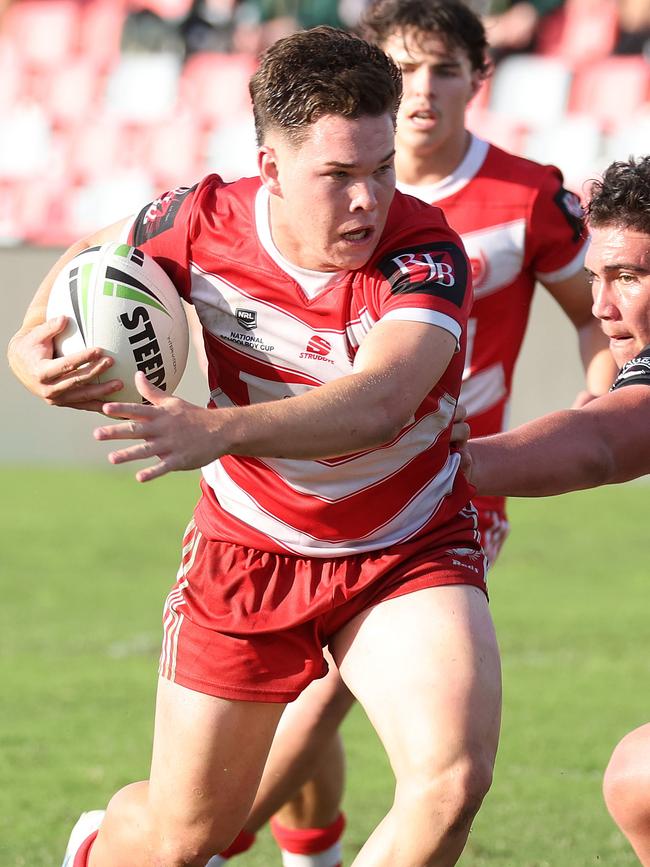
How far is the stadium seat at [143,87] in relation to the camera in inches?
637

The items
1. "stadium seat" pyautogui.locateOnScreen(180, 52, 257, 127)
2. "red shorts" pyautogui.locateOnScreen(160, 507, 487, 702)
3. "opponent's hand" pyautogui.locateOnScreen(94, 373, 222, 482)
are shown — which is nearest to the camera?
"opponent's hand" pyautogui.locateOnScreen(94, 373, 222, 482)

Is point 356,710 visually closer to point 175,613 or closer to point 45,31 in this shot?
point 175,613

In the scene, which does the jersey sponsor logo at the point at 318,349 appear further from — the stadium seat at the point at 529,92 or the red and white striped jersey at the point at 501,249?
the stadium seat at the point at 529,92

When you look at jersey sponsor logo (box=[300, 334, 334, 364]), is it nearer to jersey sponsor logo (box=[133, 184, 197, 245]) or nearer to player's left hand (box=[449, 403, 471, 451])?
player's left hand (box=[449, 403, 471, 451])

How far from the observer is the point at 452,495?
13.4 ft

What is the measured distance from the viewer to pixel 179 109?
16172 mm

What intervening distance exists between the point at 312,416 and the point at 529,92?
12777 millimetres

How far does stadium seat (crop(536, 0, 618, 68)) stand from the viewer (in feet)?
50.1

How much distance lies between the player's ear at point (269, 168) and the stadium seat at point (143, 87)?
12.8m

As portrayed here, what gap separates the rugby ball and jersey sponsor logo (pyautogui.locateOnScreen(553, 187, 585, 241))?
6.44ft

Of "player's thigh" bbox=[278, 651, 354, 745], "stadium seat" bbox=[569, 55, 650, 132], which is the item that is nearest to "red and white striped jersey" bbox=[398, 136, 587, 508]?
"player's thigh" bbox=[278, 651, 354, 745]

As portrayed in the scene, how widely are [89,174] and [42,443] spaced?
3.26m

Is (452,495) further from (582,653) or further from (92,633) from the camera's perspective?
(92,633)

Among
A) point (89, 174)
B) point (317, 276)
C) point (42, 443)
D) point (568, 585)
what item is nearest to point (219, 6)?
point (89, 174)
